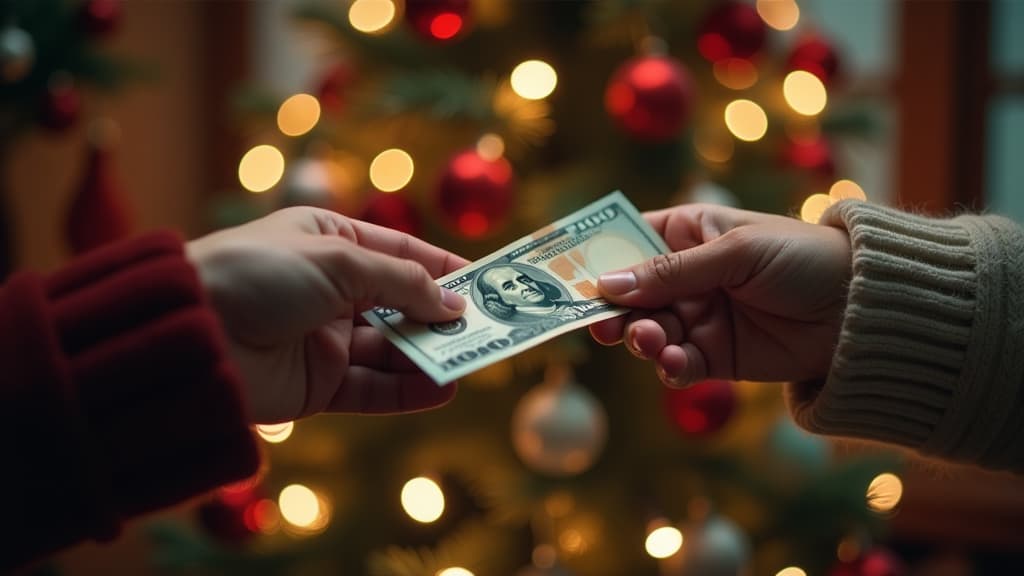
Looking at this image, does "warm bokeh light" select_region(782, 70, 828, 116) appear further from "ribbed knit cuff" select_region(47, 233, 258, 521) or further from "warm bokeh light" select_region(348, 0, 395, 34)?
"ribbed knit cuff" select_region(47, 233, 258, 521)

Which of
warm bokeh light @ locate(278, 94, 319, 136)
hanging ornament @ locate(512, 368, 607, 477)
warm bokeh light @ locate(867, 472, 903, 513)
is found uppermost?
warm bokeh light @ locate(278, 94, 319, 136)

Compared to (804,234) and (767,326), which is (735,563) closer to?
(767,326)

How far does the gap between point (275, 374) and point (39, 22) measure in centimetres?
109

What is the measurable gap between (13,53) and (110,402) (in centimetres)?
99

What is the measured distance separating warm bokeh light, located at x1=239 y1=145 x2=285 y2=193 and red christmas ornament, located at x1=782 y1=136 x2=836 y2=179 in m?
0.83

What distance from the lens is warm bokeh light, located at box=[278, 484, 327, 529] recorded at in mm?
1524

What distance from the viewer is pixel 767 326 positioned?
37.7 inches

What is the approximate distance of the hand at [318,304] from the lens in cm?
74

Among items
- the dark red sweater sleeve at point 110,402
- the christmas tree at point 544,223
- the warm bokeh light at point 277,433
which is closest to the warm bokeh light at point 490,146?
the christmas tree at point 544,223

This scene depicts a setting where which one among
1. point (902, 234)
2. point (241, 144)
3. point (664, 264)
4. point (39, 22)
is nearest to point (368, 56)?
point (39, 22)

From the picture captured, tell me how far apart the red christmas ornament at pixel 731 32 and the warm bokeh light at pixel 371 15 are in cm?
49

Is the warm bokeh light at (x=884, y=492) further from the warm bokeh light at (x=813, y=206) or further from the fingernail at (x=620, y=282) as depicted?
the fingernail at (x=620, y=282)

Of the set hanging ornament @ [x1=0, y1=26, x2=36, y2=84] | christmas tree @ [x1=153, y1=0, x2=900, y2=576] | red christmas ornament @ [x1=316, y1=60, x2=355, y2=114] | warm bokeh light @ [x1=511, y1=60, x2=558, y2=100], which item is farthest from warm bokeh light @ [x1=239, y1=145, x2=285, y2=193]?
warm bokeh light @ [x1=511, y1=60, x2=558, y2=100]

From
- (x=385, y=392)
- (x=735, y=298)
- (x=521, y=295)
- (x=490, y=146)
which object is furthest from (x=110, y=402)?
(x=490, y=146)
